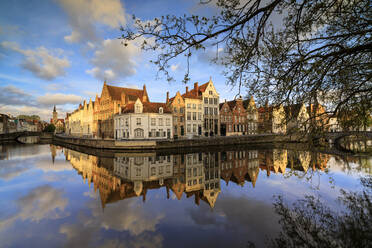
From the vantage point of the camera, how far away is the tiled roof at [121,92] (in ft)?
137

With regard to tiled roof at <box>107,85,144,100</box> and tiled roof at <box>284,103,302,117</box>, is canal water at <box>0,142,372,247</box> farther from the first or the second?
tiled roof at <box>107,85,144,100</box>

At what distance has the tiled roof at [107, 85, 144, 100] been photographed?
41.7 m

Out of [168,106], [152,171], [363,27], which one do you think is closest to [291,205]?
[363,27]

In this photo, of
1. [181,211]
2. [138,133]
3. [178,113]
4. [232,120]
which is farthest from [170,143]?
[181,211]

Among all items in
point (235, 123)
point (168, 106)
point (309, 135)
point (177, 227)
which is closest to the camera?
point (309, 135)

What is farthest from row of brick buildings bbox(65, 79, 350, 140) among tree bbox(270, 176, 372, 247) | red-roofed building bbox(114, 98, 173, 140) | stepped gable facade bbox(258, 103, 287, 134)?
stepped gable facade bbox(258, 103, 287, 134)

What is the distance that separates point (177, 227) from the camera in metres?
6.43

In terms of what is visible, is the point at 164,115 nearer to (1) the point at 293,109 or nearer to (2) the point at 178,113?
(2) the point at 178,113

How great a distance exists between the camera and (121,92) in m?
43.4

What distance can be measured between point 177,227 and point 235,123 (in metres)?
41.5

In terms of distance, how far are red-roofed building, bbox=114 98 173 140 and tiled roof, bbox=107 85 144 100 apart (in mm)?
8203

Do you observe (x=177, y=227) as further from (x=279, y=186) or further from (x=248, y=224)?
(x=279, y=186)

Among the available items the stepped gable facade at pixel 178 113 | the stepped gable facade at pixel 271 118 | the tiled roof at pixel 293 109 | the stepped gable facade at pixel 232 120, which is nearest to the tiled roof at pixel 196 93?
the stepped gable facade at pixel 178 113

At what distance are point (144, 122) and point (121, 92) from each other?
1523 centimetres
